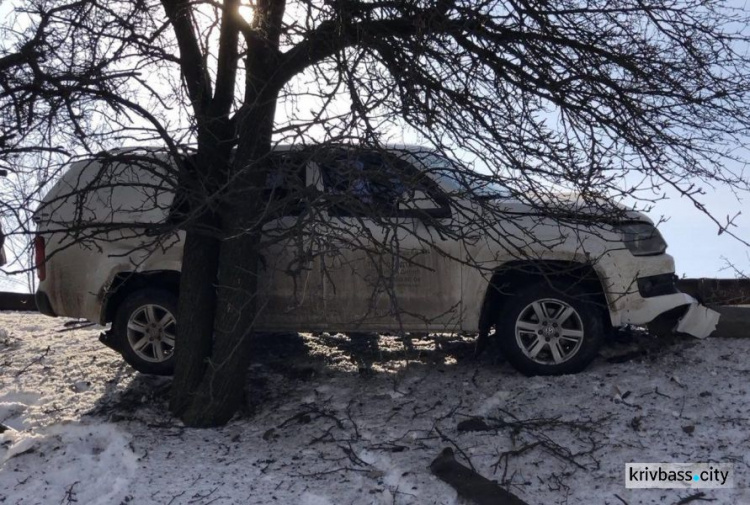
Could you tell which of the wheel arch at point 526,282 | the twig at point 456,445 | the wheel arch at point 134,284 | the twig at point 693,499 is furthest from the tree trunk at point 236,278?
the twig at point 693,499

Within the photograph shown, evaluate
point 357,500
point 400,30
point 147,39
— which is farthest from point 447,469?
point 147,39

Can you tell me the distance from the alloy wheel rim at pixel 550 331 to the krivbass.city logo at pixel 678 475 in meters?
1.63

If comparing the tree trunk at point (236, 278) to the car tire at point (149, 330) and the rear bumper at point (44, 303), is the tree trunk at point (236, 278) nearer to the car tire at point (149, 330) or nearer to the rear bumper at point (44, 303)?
the car tire at point (149, 330)

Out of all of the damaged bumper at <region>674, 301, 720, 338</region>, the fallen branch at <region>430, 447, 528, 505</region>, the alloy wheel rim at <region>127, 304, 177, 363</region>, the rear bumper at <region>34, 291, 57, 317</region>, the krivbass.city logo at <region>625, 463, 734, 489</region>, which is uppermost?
the damaged bumper at <region>674, 301, 720, 338</region>

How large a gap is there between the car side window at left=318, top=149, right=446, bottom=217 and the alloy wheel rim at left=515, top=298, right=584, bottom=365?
1767 mm

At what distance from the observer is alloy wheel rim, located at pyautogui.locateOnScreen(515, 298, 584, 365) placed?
20.4 feet

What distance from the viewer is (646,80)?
5590mm

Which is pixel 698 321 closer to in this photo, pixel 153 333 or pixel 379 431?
pixel 379 431

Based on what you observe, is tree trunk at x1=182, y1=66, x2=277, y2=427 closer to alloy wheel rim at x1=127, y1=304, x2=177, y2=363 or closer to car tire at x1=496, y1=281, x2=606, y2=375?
alloy wheel rim at x1=127, y1=304, x2=177, y2=363

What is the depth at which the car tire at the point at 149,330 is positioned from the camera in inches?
262

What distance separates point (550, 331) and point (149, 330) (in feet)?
11.4

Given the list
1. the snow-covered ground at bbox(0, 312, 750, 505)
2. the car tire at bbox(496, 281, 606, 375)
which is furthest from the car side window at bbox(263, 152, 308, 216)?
the car tire at bbox(496, 281, 606, 375)

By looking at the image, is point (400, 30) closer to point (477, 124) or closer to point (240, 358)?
point (477, 124)

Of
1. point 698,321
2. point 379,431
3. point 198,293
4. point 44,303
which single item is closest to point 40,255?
point 44,303
